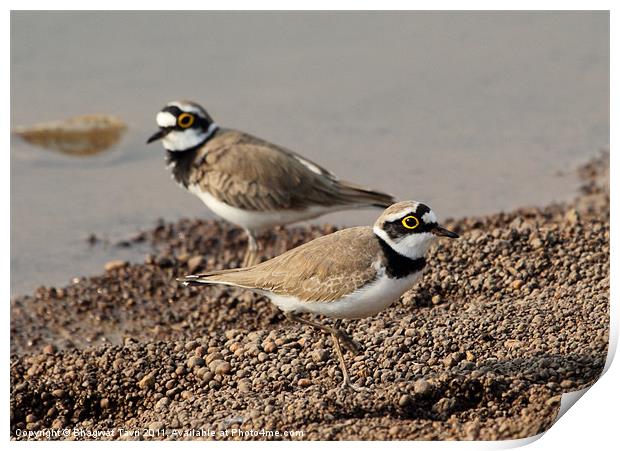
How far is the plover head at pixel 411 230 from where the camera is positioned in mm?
5844

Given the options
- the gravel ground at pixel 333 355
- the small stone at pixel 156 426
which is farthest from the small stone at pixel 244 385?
the small stone at pixel 156 426

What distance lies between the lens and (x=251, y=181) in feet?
26.7

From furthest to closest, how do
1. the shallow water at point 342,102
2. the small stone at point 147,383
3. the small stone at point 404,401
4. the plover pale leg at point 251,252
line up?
the shallow water at point 342,102 → the plover pale leg at point 251,252 → the small stone at point 147,383 → the small stone at point 404,401

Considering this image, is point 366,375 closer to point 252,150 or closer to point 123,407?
point 123,407

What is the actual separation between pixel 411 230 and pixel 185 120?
3.28 meters

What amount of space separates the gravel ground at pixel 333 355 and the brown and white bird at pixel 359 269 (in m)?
0.38

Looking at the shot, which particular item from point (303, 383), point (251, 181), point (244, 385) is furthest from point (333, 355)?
point (251, 181)

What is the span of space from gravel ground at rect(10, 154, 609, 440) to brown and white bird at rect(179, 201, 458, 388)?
0.38 metres

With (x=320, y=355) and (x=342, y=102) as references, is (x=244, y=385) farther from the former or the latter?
(x=342, y=102)

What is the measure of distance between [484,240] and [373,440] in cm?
253

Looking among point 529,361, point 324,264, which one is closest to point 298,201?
point 324,264

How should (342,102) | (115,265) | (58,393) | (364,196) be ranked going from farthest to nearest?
(342,102) → (115,265) → (364,196) → (58,393)

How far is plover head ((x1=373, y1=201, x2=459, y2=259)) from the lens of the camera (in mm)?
5844

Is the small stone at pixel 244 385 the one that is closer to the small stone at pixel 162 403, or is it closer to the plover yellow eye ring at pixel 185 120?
the small stone at pixel 162 403
